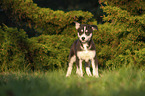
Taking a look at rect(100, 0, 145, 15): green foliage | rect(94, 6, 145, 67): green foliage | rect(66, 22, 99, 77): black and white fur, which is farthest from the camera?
rect(100, 0, 145, 15): green foliage

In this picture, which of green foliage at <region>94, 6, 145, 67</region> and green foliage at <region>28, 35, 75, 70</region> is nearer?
green foliage at <region>94, 6, 145, 67</region>

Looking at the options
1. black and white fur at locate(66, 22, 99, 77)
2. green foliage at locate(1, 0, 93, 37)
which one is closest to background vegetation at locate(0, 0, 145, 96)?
green foliage at locate(1, 0, 93, 37)

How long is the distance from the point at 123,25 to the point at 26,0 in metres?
4.62

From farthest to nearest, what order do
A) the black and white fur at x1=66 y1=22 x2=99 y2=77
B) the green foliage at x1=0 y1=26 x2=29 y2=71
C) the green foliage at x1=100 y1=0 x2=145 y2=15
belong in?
the green foliage at x1=100 y1=0 x2=145 y2=15
the green foliage at x1=0 y1=26 x2=29 y2=71
the black and white fur at x1=66 y1=22 x2=99 y2=77

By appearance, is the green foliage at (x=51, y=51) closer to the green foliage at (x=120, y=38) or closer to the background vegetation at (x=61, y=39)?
the background vegetation at (x=61, y=39)

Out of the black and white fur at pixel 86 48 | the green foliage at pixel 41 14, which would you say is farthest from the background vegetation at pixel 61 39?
the black and white fur at pixel 86 48

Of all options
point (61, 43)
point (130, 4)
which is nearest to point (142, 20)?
point (130, 4)

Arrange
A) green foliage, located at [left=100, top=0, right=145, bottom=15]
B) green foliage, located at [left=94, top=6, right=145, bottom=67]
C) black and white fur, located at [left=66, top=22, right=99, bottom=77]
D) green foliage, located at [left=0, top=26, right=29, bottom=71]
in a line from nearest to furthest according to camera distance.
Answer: black and white fur, located at [left=66, top=22, right=99, bottom=77] → green foliage, located at [left=94, top=6, right=145, bottom=67] → green foliage, located at [left=0, top=26, right=29, bottom=71] → green foliage, located at [left=100, top=0, right=145, bottom=15]

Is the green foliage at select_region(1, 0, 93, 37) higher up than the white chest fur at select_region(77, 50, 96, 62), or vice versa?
the green foliage at select_region(1, 0, 93, 37)

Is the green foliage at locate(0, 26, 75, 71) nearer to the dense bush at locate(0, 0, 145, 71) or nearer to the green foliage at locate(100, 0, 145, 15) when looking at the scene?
the dense bush at locate(0, 0, 145, 71)

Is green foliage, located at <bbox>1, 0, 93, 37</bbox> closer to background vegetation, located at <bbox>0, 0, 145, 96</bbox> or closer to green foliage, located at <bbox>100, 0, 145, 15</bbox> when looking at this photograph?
background vegetation, located at <bbox>0, 0, 145, 96</bbox>

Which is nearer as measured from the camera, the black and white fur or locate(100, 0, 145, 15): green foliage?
the black and white fur

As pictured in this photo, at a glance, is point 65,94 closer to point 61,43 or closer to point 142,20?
point 142,20

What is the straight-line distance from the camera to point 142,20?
800 centimetres
